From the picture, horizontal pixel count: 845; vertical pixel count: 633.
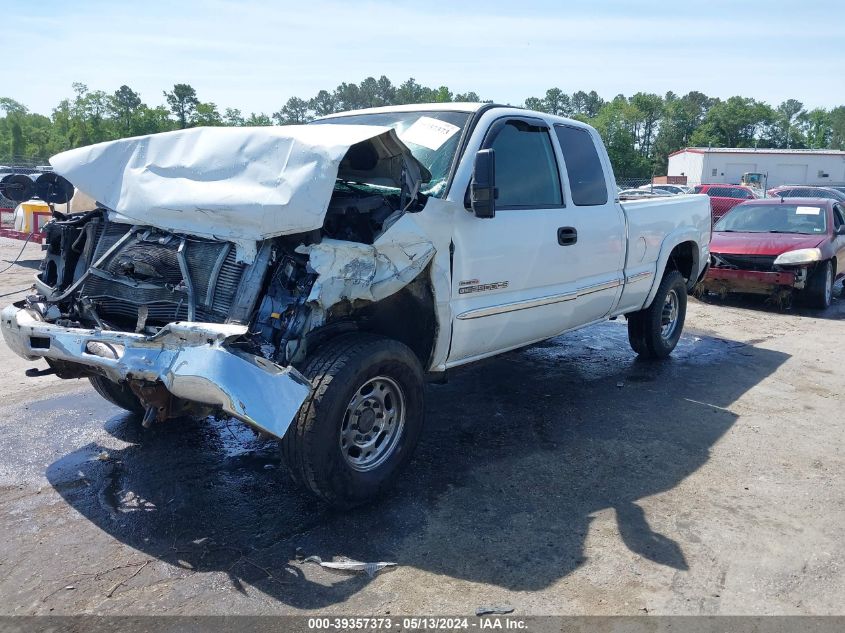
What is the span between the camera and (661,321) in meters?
6.75

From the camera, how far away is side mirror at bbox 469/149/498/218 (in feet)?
12.7

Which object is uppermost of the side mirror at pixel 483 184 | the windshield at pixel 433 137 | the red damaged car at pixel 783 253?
the windshield at pixel 433 137

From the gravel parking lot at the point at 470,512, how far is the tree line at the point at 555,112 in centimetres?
4173

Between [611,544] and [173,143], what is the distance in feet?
10.4

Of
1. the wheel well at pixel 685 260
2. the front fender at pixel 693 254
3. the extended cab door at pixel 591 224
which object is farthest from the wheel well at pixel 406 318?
the wheel well at pixel 685 260

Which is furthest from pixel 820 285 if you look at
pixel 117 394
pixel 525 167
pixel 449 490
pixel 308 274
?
pixel 117 394

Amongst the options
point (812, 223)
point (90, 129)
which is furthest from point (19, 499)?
point (90, 129)

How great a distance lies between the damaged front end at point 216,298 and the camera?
9.77ft

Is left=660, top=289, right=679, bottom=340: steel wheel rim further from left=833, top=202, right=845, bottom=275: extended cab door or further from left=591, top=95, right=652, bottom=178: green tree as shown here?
left=591, top=95, right=652, bottom=178: green tree

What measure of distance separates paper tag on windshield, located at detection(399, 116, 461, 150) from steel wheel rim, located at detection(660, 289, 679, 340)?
3.49 meters

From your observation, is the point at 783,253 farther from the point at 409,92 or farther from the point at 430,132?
the point at 409,92

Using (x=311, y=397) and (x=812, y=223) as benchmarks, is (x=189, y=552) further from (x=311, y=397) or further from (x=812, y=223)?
(x=812, y=223)

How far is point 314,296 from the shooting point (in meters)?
3.27

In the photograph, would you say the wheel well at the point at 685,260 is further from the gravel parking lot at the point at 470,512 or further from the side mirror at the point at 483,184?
the side mirror at the point at 483,184
